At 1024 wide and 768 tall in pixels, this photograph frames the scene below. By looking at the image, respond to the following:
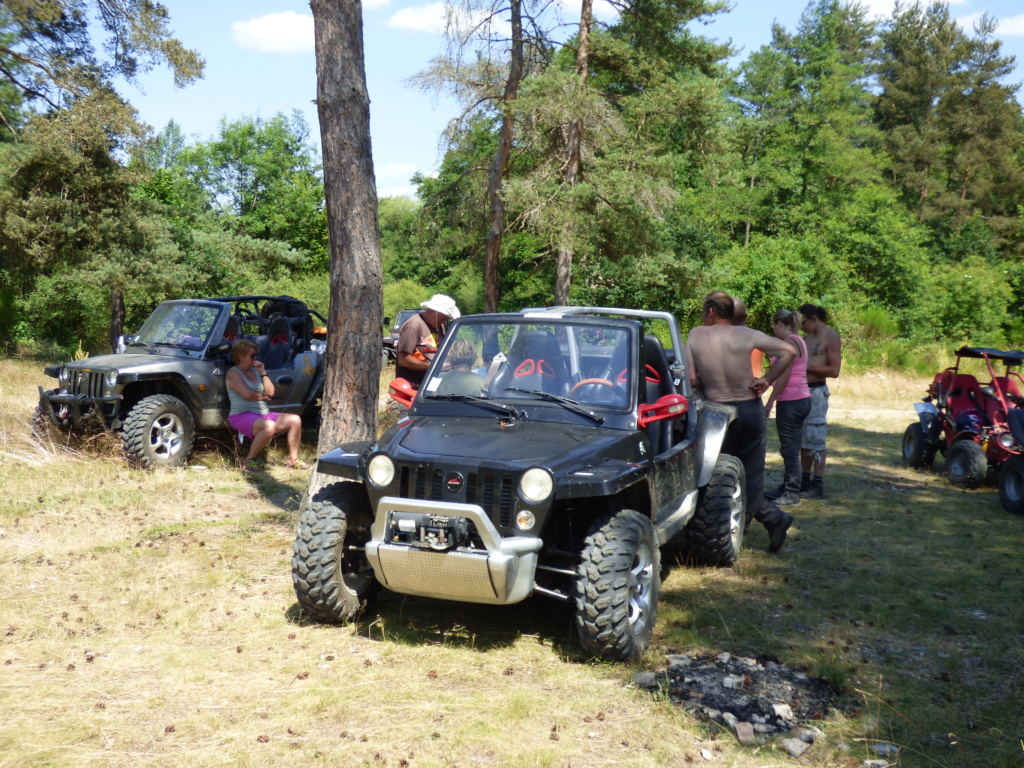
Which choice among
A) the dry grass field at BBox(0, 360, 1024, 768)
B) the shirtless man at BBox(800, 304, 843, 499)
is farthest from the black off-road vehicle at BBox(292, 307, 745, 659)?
the shirtless man at BBox(800, 304, 843, 499)

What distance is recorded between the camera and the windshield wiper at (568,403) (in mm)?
4965

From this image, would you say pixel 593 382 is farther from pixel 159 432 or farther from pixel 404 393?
pixel 159 432

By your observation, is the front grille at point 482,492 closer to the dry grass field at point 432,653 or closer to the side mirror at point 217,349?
the dry grass field at point 432,653

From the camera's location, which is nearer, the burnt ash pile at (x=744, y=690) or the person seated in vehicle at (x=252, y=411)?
the burnt ash pile at (x=744, y=690)

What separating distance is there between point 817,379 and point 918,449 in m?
2.78

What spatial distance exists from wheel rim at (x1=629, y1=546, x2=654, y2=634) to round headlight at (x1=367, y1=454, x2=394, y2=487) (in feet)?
4.30

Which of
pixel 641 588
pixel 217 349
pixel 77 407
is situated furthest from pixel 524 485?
pixel 77 407

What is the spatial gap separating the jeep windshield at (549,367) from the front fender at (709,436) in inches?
45.1

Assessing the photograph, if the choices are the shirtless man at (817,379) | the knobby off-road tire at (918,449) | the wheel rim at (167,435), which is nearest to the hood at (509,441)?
the shirtless man at (817,379)

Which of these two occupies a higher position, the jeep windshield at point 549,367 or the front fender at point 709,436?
the jeep windshield at point 549,367

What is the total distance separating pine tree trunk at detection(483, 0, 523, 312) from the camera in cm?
2136

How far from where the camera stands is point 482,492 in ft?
14.1

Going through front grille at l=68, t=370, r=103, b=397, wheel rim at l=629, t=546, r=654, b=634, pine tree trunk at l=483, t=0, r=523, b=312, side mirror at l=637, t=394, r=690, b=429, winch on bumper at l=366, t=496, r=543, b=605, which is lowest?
wheel rim at l=629, t=546, r=654, b=634

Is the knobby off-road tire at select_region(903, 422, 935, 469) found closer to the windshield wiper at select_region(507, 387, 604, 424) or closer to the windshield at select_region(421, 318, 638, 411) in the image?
the windshield at select_region(421, 318, 638, 411)
